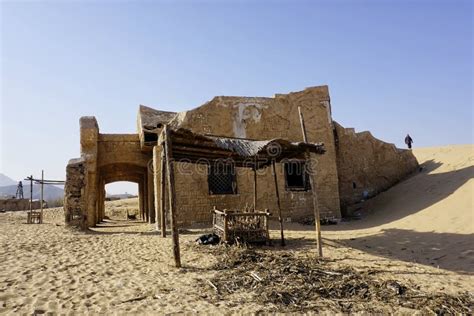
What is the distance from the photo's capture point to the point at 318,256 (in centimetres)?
698

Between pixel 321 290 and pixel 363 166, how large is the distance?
1191cm

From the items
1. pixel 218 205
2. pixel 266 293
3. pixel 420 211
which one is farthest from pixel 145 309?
pixel 420 211

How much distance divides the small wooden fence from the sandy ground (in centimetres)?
57

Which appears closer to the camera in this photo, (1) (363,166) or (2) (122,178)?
(1) (363,166)

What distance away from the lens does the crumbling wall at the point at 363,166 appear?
601 inches

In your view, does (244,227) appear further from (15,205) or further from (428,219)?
(15,205)

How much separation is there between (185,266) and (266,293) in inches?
82.9

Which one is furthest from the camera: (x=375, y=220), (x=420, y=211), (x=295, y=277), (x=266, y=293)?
(x=375, y=220)

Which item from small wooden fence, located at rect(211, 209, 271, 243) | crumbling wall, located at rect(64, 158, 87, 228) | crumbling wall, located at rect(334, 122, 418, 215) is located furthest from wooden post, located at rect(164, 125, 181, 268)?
crumbling wall, located at rect(334, 122, 418, 215)

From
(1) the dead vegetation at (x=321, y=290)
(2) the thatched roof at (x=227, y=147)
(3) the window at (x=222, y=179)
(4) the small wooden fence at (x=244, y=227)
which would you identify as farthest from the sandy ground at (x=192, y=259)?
(2) the thatched roof at (x=227, y=147)

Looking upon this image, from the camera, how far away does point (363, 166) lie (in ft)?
51.0

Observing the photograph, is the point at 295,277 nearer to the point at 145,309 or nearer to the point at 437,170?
the point at 145,309

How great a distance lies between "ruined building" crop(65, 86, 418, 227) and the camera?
12.1 metres

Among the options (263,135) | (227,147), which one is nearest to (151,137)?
(263,135)
